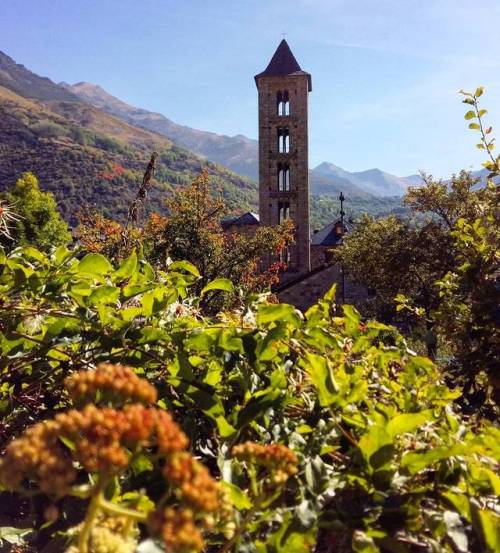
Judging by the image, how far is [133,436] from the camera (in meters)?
0.41

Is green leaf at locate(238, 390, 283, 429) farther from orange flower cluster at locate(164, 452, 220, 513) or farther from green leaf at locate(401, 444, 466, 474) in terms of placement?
orange flower cluster at locate(164, 452, 220, 513)

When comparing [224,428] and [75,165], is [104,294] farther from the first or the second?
[75,165]

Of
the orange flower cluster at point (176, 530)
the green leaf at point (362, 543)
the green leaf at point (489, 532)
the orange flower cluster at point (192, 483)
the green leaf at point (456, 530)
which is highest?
the orange flower cluster at point (192, 483)

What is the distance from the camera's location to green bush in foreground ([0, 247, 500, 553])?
49 cm

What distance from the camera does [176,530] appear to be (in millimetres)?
361

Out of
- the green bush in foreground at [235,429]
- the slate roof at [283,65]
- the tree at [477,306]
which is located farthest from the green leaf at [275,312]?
the slate roof at [283,65]

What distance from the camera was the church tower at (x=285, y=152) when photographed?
2770cm

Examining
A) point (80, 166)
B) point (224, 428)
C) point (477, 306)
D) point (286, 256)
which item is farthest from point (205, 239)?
point (80, 166)

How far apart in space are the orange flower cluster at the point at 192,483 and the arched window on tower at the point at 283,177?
92.6 ft

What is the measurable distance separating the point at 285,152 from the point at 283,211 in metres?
3.19

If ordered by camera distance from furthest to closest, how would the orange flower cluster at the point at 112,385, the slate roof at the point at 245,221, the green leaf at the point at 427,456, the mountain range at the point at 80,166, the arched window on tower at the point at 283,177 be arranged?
the mountain range at the point at 80,166 → the slate roof at the point at 245,221 → the arched window on tower at the point at 283,177 → the green leaf at the point at 427,456 → the orange flower cluster at the point at 112,385

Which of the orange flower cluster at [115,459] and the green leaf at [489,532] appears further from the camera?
the green leaf at [489,532]

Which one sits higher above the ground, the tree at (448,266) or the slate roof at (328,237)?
the tree at (448,266)

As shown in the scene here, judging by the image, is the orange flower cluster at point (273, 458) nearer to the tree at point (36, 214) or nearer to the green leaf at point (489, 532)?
the green leaf at point (489, 532)
